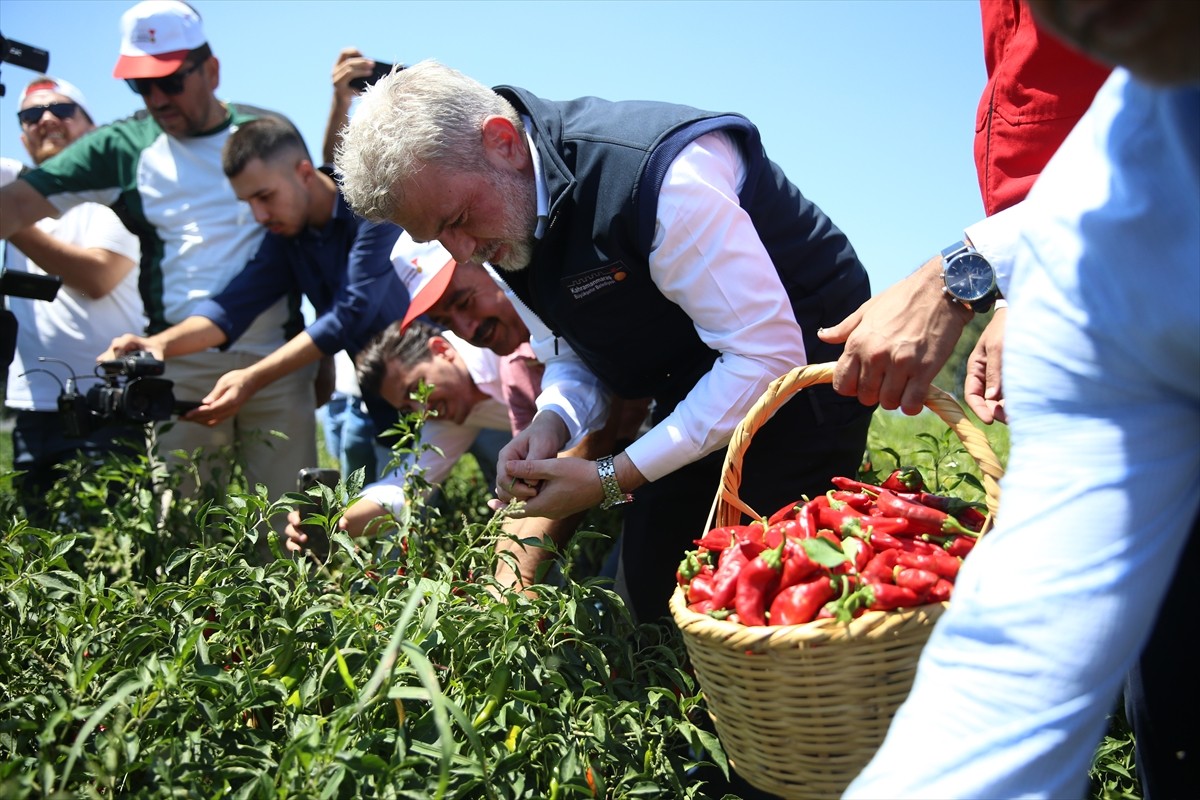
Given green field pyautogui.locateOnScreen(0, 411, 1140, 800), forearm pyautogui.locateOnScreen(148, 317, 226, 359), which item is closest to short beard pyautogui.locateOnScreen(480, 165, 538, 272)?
green field pyautogui.locateOnScreen(0, 411, 1140, 800)

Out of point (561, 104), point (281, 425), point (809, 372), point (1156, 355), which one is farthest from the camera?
point (281, 425)

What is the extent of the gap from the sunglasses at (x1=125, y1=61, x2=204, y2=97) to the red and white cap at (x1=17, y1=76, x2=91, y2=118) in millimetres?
988

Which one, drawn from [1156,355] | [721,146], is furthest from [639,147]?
[1156,355]

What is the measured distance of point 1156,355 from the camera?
95 centimetres

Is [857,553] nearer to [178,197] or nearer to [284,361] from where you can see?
[284,361]

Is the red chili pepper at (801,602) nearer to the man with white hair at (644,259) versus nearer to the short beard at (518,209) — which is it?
the man with white hair at (644,259)

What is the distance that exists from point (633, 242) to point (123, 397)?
2023 millimetres

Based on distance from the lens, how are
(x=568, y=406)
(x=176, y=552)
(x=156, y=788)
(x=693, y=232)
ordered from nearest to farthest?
(x=156, y=788)
(x=176, y=552)
(x=693, y=232)
(x=568, y=406)

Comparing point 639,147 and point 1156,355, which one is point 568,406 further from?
point 1156,355

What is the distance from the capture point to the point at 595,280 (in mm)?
2518

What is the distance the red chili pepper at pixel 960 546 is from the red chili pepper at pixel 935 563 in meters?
0.07

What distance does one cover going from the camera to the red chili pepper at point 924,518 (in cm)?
180

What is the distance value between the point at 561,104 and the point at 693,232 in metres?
0.55

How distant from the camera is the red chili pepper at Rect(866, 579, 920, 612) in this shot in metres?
1.56
